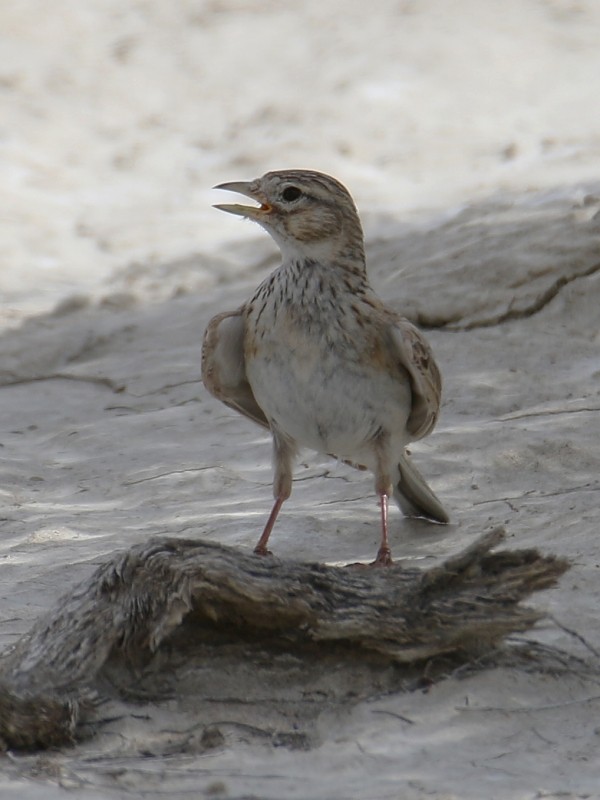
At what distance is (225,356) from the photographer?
5262 millimetres

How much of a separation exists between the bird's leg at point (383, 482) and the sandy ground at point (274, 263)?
0.15 meters

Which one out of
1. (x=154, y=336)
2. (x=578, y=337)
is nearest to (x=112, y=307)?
(x=154, y=336)

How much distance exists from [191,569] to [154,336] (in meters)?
4.49

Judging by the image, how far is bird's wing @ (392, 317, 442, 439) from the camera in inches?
198

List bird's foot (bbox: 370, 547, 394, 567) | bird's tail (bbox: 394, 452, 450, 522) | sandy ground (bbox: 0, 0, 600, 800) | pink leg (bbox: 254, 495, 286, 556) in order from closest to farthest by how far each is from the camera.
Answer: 1. sandy ground (bbox: 0, 0, 600, 800)
2. bird's foot (bbox: 370, 547, 394, 567)
3. pink leg (bbox: 254, 495, 286, 556)
4. bird's tail (bbox: 394, 452, 450, 522)

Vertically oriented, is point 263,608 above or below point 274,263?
below

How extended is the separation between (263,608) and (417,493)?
5.60 ft

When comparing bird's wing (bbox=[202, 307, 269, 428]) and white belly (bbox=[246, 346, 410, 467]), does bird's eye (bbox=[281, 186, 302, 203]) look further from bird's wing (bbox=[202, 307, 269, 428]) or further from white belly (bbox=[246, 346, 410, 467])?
white belly (bbox=[246, 346, 410, 467])

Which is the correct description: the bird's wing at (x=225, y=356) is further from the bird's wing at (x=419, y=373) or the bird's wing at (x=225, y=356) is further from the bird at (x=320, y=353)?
the bird's wing at (x=419, y=373)

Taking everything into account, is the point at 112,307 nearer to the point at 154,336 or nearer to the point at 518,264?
the point at 154,336

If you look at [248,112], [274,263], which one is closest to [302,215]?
[274,263]

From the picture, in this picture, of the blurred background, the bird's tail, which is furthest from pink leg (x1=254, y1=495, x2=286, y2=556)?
the blurred background

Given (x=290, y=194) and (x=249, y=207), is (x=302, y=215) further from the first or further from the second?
(x=249, y=207)

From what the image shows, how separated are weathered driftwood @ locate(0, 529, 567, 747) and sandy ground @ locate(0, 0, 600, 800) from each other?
0.18 m
